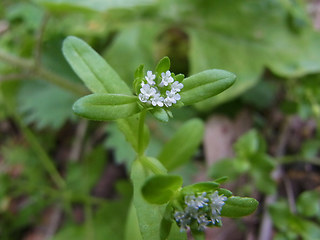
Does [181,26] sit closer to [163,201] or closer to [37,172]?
[37,172]

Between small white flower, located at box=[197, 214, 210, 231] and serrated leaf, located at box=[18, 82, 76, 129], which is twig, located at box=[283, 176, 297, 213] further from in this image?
serrated leaf, located at box=[18, 82, 76, 129]

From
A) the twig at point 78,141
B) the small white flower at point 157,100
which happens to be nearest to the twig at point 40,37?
the twig at point 78,141

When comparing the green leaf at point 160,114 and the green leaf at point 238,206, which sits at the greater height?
the green leaf at point 160,114

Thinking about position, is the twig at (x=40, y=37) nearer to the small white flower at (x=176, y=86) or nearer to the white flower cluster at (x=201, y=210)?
the small white flower at (x=176, y=86)

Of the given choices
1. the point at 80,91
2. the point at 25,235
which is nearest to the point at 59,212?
the point at 25,235

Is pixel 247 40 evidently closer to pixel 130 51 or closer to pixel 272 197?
pixel 130 51

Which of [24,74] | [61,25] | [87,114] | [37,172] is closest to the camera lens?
[87,114]

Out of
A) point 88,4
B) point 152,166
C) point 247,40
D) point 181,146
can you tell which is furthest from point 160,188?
point 247,40

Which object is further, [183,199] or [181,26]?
[181,26]
